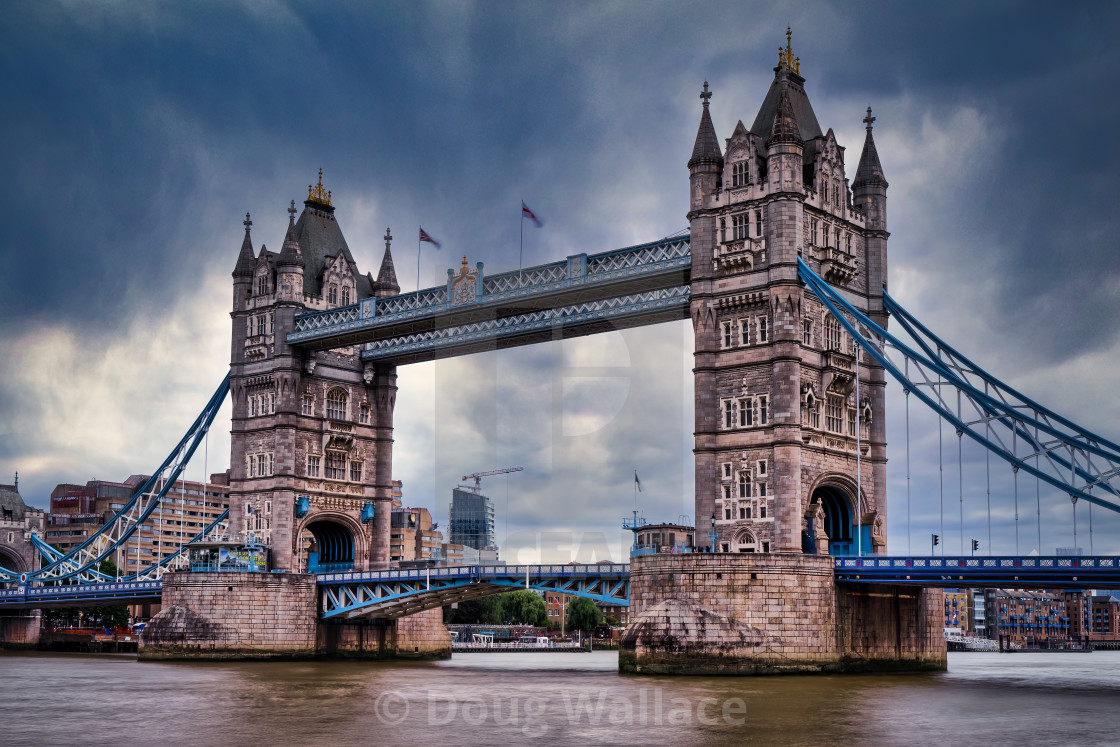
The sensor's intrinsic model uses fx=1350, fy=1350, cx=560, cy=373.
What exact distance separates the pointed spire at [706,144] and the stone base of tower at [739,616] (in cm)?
1928

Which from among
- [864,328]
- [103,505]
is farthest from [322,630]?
[103,505]

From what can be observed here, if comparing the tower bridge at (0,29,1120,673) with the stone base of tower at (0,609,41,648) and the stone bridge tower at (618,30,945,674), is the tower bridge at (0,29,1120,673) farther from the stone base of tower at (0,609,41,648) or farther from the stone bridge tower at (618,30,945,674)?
the stone base of tower at (0,609,41,648)

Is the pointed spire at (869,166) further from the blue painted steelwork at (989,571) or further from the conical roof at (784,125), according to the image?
the blue painted steelwork at (989,571)

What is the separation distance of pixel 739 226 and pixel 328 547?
3799cm

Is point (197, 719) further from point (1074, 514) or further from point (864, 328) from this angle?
point (864, 328)

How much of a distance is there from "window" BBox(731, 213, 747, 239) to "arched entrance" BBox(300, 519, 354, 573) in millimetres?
34592

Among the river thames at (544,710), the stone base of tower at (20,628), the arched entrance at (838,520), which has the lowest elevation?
the stone base of tower at (20,628)

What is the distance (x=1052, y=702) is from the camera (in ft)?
155

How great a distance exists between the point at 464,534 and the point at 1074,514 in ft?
495

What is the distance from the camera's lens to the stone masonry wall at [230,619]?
74.6 meters

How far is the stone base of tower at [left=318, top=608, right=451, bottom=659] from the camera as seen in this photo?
7962 cm

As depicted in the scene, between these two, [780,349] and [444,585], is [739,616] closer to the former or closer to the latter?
[780,349]

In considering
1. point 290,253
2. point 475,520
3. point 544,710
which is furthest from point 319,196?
point 475,520

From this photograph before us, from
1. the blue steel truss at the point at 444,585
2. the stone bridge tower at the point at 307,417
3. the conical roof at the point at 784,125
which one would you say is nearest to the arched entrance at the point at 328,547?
the stone bridge tower at the point at 307,417
